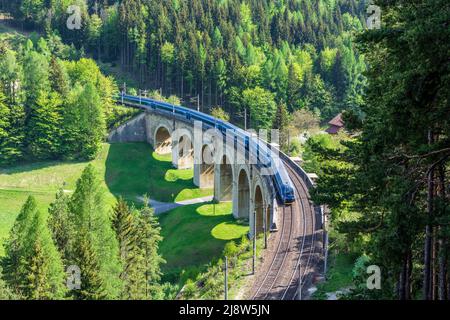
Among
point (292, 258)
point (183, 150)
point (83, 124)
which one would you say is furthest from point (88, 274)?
point (183, 150)

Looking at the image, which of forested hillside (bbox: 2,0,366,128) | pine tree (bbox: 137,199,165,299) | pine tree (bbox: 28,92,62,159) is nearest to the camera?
pine tree (bbox: 137,199,165,299)

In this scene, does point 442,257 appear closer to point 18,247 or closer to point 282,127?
point 18,247

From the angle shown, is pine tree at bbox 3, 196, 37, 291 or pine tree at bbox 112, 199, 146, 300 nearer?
pine tree at bbox 3, 196, 37, 291

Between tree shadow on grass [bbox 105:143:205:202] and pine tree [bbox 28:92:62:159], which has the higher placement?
pine tree [bbox 28:92:62:159]

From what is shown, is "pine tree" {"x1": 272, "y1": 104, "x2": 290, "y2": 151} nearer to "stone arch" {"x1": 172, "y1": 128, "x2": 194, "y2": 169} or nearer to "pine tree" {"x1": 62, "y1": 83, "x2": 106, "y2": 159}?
"stone arch" {"x1": 172, "y1": 128, "x2": 194, "y2": 169}

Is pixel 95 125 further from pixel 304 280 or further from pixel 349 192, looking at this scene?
pixel 349 192

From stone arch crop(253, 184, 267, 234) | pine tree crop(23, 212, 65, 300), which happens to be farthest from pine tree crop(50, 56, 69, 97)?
pine tree crop(23, 212, 65, 300)

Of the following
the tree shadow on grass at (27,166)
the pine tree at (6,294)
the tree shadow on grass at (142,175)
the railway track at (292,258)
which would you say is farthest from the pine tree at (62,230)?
the tree shadow on grass at (27,166)

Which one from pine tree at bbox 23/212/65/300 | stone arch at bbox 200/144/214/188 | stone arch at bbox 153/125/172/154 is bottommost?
pine tree at bbox 23/212/65/300
